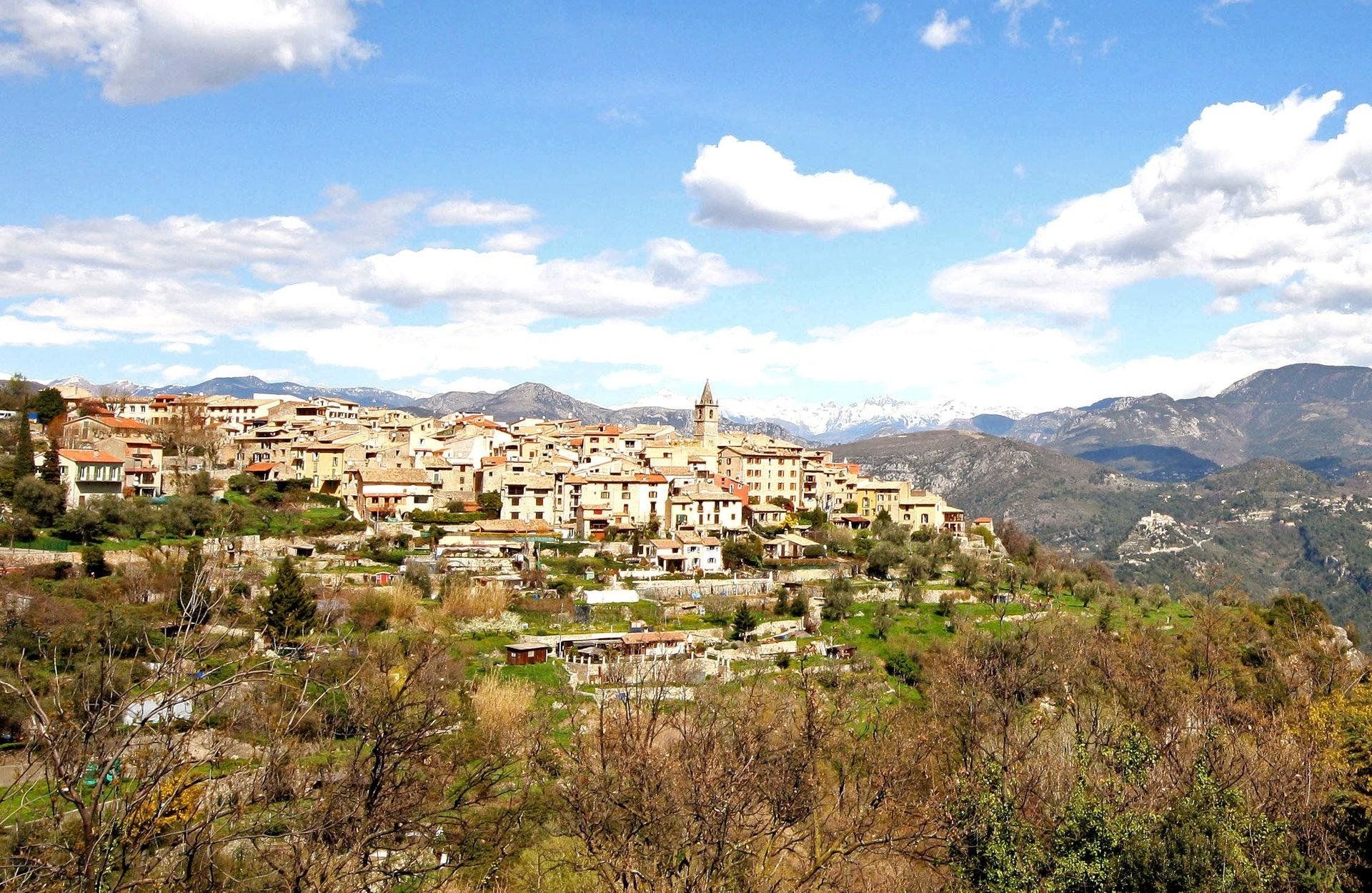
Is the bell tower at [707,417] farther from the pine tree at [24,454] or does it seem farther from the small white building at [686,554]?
the pine tree at [24,454]

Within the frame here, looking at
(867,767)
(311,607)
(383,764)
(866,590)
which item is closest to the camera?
(383,764)

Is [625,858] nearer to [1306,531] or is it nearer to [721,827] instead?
[721,827]

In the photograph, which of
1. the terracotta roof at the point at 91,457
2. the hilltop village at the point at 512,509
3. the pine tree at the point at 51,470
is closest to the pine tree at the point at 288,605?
the hilltop village at the point at 512,509

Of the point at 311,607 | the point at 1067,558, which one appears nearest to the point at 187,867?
the point at 311,607

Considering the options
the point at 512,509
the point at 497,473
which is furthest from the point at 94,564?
the point at 497,473

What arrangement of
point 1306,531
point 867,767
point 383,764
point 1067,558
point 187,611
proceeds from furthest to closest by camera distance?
point 1306,531, point 1067,558, point 867,767, point 383,764, point 187,611

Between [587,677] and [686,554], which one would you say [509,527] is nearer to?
[686,554]

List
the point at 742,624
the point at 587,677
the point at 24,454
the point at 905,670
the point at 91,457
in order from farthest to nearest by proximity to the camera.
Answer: the point at 91,457 < the point at 24,454 < the point at 742,624 < the point at 905,670 < the point at 587,677
